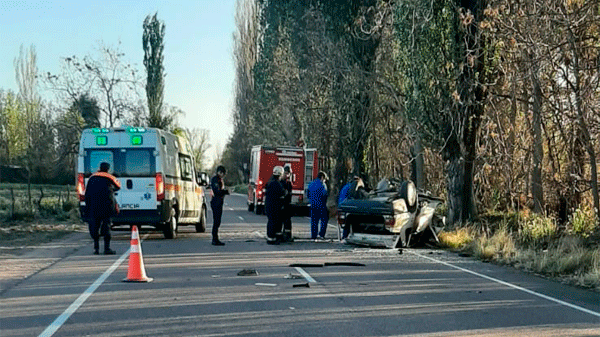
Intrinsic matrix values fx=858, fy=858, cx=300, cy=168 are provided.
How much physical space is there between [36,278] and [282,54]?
33.4m

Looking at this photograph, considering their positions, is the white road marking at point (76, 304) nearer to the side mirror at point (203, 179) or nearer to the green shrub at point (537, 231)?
the green shrub at point (537, 231)

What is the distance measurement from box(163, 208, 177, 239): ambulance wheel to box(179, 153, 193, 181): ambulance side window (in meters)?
1.71

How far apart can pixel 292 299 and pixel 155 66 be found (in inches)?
1713

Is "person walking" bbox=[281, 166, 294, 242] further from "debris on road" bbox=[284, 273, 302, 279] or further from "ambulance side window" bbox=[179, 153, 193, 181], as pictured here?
"debris on road" bbox=[284, 273, 302, 279]

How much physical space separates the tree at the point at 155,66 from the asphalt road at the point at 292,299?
32736 mm

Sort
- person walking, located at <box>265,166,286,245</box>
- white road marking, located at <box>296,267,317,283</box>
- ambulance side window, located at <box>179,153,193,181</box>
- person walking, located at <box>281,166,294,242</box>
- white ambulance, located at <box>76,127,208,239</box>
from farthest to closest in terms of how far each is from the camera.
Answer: ambulance side window, located at <box>179,153,193,181</box>, white ambulance, located at <box>76,127,208,239</box>, person walking, located at <box>281,166,294,242</box>, person walking, located at <box>265,166,286,245</box>, white road marking, located at <box>296,267,317,283</box>

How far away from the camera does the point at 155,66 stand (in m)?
53.0

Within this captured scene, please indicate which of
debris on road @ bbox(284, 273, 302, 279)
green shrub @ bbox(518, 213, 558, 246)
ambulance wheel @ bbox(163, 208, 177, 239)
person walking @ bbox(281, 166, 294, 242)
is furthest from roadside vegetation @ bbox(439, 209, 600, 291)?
ambulance wheel @ bbox(163, 208, 177, 239)

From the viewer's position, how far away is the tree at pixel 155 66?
164 feet

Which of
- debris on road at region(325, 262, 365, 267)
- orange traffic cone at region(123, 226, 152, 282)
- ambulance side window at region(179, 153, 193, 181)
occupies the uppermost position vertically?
ambulance side window at region(179, 153, 193, 181)

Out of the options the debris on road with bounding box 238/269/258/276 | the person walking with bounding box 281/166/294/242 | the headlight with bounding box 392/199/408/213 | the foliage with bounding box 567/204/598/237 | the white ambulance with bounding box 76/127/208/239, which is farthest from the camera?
the white ambulance with bounding box 76/127/208/239

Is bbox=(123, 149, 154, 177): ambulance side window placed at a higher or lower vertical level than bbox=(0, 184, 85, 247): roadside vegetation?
higher

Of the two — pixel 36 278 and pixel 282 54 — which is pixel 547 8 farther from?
pixel 282 54

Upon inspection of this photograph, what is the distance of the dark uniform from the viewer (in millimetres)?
20312
